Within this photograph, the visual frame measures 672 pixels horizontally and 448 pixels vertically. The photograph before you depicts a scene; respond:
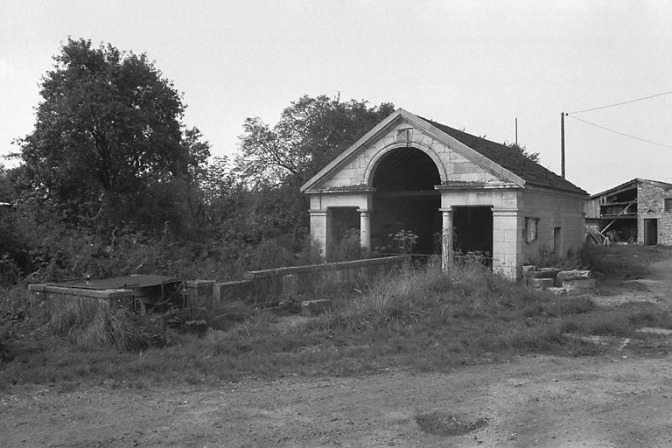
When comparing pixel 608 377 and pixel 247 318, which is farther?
pixel 247 318

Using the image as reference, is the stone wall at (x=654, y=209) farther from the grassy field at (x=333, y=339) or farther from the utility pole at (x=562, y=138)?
the grassy field at (x=333, y=339)

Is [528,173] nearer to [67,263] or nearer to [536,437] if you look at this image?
[67,263]

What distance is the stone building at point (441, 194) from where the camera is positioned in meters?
15.3

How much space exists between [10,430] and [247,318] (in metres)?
4.95

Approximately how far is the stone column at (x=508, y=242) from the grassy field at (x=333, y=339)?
3.82 metres

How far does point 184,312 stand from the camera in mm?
8773

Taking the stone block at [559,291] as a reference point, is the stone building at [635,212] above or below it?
above

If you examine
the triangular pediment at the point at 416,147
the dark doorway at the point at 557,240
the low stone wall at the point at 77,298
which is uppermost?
the triangular pediment at the point at 416,147

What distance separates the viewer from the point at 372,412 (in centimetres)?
518

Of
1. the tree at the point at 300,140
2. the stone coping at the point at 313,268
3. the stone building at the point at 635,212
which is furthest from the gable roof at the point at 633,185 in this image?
the stone coping at the point at 313,268

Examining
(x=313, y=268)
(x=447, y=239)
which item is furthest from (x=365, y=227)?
(x=313, y=268)

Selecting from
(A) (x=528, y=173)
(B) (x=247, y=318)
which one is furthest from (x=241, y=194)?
(B) (x=247, y=318)

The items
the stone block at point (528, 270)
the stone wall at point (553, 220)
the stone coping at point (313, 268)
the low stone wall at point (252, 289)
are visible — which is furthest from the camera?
the stone wall at point (553, 220)

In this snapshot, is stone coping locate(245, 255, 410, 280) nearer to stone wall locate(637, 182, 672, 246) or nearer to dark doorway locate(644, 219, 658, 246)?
stone wall locate(637, 182, 672, 246)
